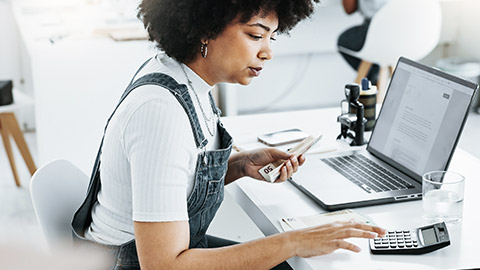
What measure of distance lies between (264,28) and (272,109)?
10.3ft

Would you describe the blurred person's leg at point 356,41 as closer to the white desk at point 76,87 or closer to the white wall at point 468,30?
the white wall at point 468,30

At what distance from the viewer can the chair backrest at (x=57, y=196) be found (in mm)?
1303

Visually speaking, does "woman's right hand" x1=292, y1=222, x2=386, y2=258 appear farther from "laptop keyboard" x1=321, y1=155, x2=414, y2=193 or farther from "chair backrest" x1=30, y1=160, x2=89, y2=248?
"chair backrest" x1=30, y1=160, x2=89, y2=248

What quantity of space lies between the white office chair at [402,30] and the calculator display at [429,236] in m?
2.41

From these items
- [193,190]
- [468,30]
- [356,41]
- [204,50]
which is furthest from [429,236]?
[468,30]

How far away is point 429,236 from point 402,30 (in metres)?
2.45

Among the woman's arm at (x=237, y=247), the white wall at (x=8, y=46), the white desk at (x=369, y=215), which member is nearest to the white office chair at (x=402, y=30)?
the white desk at (x=369, y=215)

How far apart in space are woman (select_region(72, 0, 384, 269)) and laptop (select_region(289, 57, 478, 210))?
A: 107mm

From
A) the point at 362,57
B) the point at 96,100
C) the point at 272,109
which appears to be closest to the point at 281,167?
the point at 96,100

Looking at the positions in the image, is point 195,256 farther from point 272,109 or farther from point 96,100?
point 272,109

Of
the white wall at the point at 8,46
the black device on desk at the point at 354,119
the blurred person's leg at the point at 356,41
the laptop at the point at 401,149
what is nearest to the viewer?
the laptop at the point at 401,149

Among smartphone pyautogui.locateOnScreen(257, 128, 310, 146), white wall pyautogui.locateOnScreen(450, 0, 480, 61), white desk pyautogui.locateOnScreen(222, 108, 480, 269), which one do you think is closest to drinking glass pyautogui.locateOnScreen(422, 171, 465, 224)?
white desk pyautogui.locateOnScreen(222, 108, 480, 269)

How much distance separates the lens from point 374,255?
1042mm

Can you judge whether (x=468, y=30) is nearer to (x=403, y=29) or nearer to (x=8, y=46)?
(x=403, y=29)
